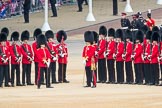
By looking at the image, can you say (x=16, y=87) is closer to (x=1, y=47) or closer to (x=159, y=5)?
(x=1, y=47)

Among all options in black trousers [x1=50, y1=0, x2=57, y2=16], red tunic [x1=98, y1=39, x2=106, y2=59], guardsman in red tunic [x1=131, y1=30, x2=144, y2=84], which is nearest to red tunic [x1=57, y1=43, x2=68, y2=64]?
red tunic [x1=98, y1=39, x2=106, y2=59]

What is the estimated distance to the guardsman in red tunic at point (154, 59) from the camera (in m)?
31.4

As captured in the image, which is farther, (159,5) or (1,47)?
(159,5)

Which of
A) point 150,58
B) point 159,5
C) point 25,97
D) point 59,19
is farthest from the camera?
point 159,5

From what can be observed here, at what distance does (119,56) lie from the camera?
32.4 m

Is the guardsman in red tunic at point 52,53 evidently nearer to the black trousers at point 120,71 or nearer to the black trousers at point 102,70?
the black trousers at point 102,70

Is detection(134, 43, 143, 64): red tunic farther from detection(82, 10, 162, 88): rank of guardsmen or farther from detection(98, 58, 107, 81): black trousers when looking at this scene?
detection(98, 58, 107, 81): black trousers

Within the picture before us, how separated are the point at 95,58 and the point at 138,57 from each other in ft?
4.70

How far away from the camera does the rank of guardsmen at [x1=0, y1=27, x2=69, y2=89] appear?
3088 centimetres

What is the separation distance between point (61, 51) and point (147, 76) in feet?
9.38

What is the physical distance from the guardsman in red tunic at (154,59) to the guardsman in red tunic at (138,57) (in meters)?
0.53

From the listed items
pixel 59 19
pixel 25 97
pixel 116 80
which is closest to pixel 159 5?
pixel 59 19

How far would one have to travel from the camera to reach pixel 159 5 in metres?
57.0

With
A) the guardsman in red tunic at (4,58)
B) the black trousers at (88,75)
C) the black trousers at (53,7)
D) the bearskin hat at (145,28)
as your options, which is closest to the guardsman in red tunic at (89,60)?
the black trousers at (88,75)
